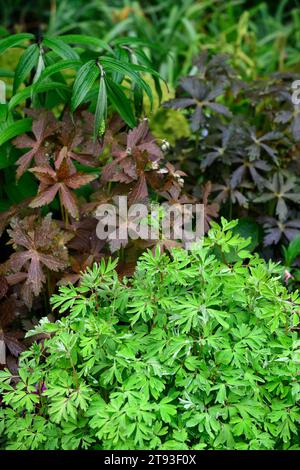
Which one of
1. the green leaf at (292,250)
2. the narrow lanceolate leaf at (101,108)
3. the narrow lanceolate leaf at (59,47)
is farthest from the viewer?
the green leaf at (292,250)

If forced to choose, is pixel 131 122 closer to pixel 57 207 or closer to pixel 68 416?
pixel 57 207

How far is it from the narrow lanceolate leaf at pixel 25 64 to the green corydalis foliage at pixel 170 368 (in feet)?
2.21

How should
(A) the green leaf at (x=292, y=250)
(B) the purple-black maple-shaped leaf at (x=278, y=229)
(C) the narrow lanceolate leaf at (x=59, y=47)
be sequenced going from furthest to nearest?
(B) the purple-black maple-shaped leaf at (x=278, y=229) → (A) the green leaf at (x=292, y=250) → (C) the narrow lanceolate leaf at (x=59, y=47)

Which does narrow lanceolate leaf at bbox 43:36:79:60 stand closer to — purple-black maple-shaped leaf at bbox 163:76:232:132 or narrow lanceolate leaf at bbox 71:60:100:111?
narrow lanceolate leaf at bbox 71:60:100:111

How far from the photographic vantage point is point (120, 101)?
1.98 meters

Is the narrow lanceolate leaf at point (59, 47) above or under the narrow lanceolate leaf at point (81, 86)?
above

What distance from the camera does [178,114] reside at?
301 centimetres

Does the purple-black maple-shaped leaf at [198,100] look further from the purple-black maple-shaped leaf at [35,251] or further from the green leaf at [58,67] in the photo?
the purple-black maple-shaped leaf at [35,251]

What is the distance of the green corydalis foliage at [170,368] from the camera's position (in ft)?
5.21

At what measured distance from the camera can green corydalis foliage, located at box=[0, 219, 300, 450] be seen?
5.21ft

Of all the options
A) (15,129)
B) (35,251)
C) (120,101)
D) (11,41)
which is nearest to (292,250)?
(120,101)

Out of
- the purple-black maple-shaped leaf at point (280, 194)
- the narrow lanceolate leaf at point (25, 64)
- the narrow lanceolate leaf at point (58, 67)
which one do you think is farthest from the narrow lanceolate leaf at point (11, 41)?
the purple-black maple-shaped leaf at point (280, 194)

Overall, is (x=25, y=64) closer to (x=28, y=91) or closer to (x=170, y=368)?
A: (x=28, y=91)

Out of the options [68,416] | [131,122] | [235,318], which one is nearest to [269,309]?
[235,318]
